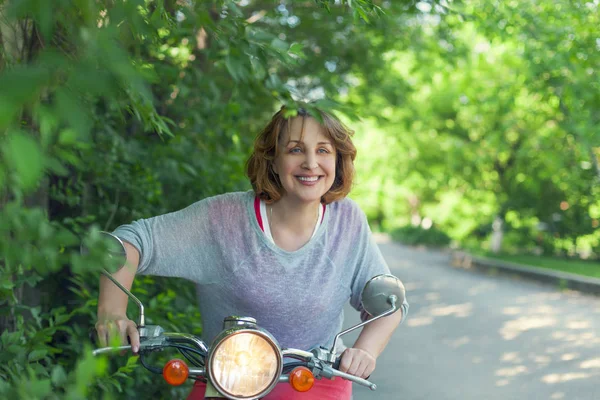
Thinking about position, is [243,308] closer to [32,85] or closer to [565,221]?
[32,85]

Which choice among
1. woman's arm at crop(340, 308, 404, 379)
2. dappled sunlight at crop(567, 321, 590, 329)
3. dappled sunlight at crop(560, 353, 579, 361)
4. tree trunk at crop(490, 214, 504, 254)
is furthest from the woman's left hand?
tree trunk at crop(490, 214, 504, 254)

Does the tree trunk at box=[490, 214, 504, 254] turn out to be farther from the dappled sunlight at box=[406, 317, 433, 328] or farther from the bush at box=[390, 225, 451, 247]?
the dappled sunlight at box=[406, 317, 433, 328]

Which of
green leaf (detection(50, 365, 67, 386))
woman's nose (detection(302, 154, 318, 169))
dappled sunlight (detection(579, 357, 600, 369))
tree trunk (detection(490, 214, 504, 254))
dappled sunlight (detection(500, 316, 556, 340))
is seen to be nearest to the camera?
green leaf (detection(50, 365, 67, 386))

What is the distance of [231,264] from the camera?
2.62 m

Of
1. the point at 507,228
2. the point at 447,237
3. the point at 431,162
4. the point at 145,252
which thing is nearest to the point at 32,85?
the point at 145,252

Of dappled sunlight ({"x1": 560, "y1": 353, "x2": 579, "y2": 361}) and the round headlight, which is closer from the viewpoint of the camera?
the round headlight

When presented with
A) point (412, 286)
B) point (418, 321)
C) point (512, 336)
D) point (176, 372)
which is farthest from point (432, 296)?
point (176, 372)

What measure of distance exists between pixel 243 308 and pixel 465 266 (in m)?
19.4

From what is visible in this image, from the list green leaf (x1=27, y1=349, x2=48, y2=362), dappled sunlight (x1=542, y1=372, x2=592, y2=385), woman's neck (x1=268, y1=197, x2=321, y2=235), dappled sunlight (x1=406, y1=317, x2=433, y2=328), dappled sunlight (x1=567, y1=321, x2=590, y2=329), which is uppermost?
woman's neck (x1=268, y1=197, x2=321, y2=235)

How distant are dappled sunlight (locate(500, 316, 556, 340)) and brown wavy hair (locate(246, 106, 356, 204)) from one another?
653cm

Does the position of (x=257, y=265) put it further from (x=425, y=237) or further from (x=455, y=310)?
(x=425, y=237)

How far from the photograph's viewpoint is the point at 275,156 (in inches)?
111

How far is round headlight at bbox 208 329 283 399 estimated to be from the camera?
1.92 metres

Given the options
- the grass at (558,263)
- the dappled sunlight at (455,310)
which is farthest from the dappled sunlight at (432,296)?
the grass at (558,263)
